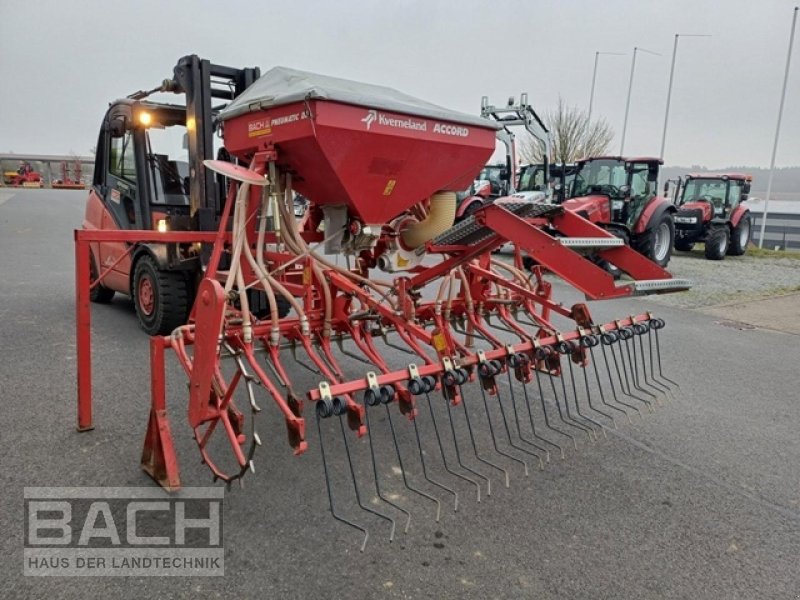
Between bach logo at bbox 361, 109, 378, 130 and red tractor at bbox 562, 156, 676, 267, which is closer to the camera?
bach logo at bbox 361, 109, 378, 130

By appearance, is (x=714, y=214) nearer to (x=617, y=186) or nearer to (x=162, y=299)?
(x=617, y=186)

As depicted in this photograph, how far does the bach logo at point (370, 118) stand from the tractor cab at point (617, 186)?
8.78 metres

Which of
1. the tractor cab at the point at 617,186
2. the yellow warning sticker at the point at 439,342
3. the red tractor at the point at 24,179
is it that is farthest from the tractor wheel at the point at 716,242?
the red tractor at the point at 24,179

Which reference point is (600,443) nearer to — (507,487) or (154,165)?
(507,487)

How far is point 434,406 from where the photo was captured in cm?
393

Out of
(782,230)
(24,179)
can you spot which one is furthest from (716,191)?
(24,179)

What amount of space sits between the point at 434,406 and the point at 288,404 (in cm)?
168

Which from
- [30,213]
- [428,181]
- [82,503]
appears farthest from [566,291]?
[30,213]

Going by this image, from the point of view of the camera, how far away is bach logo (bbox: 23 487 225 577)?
2.30m

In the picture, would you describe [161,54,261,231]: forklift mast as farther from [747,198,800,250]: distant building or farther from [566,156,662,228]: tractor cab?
[747,198,800,250]: distant building

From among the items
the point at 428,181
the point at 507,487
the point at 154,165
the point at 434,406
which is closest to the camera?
the point at 507,487

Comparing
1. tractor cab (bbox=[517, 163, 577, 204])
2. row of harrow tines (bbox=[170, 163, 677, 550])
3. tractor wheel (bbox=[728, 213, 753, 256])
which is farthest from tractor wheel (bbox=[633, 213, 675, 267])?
row of harrow tines (bbox=[170, 163, 677, 550])

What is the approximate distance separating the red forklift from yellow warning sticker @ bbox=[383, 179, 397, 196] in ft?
6.53

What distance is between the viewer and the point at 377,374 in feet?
10.1
